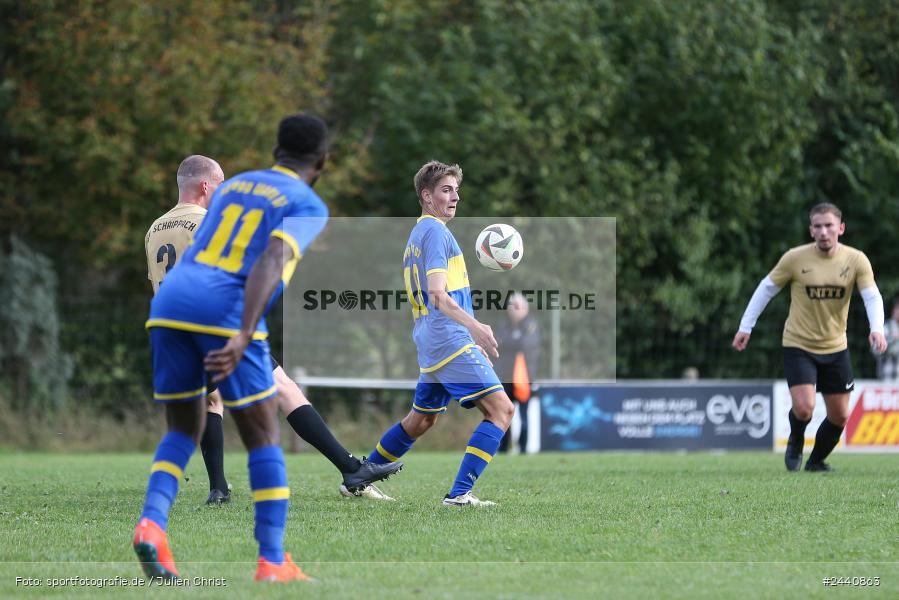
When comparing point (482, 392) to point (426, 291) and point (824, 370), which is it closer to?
point (426, 291)

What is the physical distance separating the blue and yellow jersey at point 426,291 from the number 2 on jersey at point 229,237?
2.74 metres

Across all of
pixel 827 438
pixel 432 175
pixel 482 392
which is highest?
pixel 432 175

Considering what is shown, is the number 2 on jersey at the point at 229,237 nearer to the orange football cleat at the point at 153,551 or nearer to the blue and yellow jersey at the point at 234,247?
the blue and yellow jersey at the point at 234,247

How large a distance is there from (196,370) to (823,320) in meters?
7.21

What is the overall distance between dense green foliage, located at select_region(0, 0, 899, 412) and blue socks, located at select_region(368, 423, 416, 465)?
1228cm

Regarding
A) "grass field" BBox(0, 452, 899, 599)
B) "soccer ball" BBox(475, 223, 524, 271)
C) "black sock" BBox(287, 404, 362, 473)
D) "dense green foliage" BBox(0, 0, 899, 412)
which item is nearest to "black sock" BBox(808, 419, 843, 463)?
"grass field" BBox(0, 452, 899, 599)

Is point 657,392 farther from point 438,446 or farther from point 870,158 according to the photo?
point 870,158

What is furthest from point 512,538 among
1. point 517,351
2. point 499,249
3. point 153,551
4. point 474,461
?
point 517,351

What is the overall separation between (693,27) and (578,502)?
17.1 m

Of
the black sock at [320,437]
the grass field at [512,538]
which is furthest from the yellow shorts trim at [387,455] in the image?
the grass field at [512,538]

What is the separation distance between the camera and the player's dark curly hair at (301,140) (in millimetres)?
5641

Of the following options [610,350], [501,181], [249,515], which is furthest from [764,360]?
[249,515]

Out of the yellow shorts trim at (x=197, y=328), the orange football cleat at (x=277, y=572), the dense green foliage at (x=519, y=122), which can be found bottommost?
the orange football cleat at (x=277, y=572)

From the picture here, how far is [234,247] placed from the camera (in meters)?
5.49
